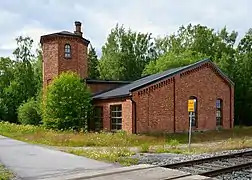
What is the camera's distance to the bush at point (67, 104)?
1087 inches

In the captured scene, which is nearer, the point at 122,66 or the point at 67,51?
the point at 67,51

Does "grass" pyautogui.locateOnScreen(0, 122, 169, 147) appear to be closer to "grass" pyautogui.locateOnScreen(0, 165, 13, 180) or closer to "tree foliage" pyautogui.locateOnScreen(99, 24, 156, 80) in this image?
"grass" pyautogui.locateOnScreen(0, 165, 13, 180)

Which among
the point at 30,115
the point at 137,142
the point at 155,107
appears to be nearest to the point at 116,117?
the point at 155,107

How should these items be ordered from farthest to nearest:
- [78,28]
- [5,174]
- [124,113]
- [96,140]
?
1. [78,28]
2. [124,113]
3. [96,140]
4. [5,174]

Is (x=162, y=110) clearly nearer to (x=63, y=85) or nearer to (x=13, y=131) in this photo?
(x=63, y=85)

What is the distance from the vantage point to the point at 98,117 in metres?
28.8

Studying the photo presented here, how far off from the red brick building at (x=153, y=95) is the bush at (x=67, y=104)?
128cm

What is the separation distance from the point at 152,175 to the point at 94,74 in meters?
54.6

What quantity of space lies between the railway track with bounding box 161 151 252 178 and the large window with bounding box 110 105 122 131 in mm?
12743

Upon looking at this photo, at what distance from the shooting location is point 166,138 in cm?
2403

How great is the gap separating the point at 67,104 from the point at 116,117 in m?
3.91

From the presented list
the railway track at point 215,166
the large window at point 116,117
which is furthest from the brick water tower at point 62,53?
the railway track at point 215,166

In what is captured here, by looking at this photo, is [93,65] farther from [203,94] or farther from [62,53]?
[203,94]

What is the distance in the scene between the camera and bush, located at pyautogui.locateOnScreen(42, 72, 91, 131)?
27609 millimetres
